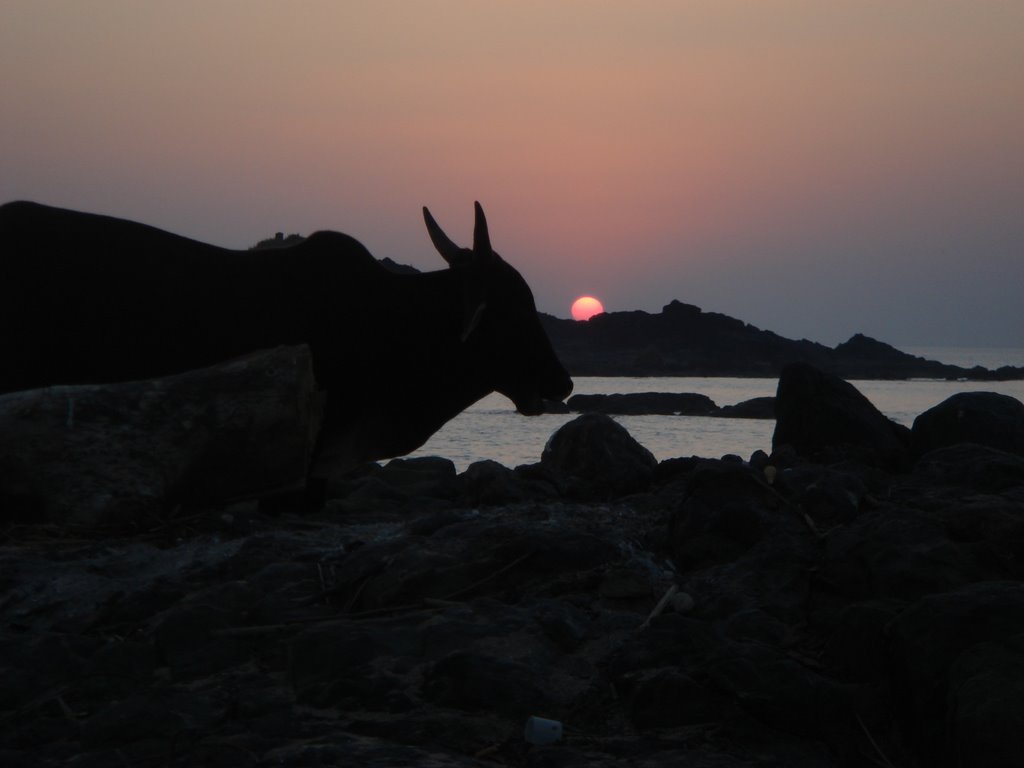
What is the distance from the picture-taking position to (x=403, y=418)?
770 centimetres

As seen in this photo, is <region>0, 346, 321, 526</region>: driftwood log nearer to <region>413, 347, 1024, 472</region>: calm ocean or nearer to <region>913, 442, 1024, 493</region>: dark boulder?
<region>913, 442, 1024, 493</region>: dark boulder

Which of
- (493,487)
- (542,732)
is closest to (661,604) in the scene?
(542,732)

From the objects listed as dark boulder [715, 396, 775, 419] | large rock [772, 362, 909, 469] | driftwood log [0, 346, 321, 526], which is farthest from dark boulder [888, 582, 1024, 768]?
dark boulder [715, 396, 775, 419]

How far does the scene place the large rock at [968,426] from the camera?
9.62m

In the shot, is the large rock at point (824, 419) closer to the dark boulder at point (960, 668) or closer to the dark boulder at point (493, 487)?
the dark boulder at point (493, 487)

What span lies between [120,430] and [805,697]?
3.68 meters

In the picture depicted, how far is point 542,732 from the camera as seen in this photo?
3738 millimetres

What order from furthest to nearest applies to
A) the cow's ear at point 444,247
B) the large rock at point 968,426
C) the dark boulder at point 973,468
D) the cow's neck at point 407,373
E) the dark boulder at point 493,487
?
the large rock at point 968,426 → the dark boulder at point 493,487 → the cow's ear at point 444,247 → the cow's neck at point 407,373 → the dark boulder at point 973,468

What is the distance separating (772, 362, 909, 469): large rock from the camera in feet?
36.4

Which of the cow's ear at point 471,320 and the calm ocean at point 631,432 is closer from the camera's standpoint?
the cow's ear at point 471,320

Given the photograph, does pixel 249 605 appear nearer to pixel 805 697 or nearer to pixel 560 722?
pixel 560 722

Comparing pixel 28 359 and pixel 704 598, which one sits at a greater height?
pixel 28 359

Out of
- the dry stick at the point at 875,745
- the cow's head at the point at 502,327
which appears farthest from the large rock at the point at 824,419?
the dry stick at the point at 875,745

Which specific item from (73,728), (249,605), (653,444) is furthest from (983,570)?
(653,444)
